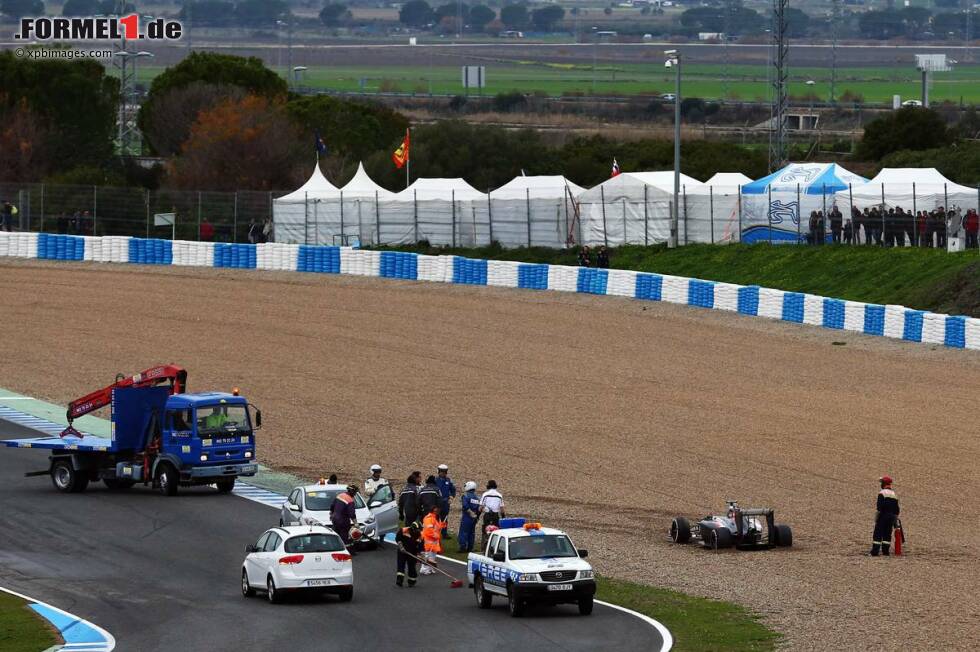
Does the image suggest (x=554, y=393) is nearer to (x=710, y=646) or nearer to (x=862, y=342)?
(x=862, y=342)

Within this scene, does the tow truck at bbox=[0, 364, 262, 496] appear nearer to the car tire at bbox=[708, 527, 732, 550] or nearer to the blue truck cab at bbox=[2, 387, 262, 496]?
the blue truck cab at bbox=[2, 387, 262, 496]

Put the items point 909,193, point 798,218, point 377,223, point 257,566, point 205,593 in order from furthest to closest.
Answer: point 377,223 < point 798,218 < point 909,193 < point 205,593 < point 257,566

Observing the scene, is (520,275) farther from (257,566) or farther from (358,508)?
(257,566)

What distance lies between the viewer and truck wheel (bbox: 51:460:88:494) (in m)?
32.6

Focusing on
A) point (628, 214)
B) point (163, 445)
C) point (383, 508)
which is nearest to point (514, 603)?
point (383, 508)

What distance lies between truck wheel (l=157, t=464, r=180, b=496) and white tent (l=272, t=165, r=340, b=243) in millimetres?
39842

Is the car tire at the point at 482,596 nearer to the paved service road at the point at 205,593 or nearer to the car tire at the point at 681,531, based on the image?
the paved service road at the point at 205,593

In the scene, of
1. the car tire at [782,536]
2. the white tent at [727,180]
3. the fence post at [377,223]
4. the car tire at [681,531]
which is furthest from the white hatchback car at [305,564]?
the white tent at [727,180]

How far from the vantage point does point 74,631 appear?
21.9 m

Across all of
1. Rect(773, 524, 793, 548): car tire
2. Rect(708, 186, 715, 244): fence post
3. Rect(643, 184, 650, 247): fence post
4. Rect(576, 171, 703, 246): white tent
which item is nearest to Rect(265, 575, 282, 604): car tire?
Rect(773, 524, 793, 548): car tire

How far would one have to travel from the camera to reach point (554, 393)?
1647 inches

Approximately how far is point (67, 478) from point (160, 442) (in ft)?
7.41

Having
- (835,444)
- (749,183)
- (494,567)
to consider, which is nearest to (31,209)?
(749,183)

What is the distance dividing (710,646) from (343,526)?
7691 millimetres
